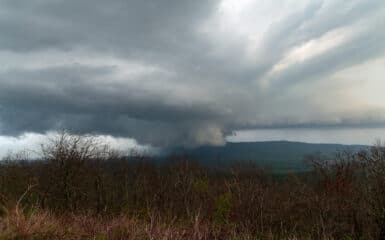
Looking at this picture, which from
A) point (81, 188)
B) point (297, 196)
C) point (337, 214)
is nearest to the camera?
point (337, 214)

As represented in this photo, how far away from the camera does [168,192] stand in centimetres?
4288

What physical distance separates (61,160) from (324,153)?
25.8m

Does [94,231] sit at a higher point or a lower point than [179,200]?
higher

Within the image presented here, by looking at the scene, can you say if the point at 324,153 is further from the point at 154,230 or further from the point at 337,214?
the point at 154,230

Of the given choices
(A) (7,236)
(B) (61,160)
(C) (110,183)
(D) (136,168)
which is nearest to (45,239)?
(A) (7,236)

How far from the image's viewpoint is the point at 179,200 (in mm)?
39406

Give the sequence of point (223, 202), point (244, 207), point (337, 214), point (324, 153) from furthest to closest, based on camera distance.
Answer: point (324, 153) → point (223, 202) → point (244, 207) → point (337, 214)

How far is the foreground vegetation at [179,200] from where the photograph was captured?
24.0 ft

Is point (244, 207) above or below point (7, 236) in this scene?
below

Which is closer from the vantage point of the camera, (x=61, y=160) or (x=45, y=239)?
(x=45, y=239)

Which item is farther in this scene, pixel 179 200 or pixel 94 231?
pixel 179 200

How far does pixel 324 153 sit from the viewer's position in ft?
132

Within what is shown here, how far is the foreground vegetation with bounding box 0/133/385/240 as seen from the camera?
24.0ft

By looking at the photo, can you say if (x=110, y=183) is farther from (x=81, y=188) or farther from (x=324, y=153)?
(x=324, y=153)
